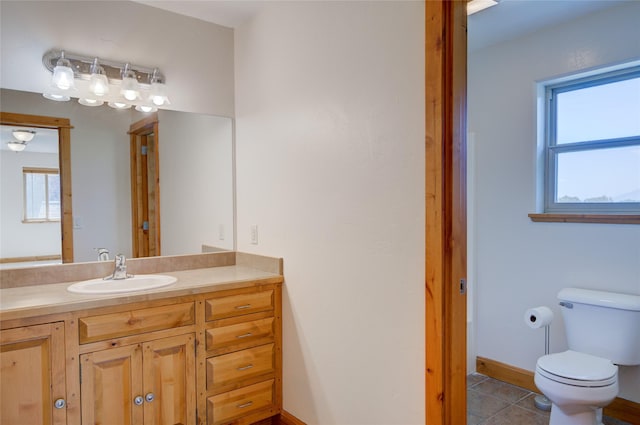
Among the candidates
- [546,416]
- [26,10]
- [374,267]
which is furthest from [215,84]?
[546,416]

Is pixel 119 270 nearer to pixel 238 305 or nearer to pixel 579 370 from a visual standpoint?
pixel 238 305

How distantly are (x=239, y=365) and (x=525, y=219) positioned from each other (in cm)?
205

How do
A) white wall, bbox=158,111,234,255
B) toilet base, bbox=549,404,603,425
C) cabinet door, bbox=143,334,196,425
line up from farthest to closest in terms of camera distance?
1. white wall, bbox=158,111,234,255
2. toilet base, bbox=549,404,603,425
3. cabinet door, bbox=143,334,196,425

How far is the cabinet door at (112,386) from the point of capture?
1673 millimetres

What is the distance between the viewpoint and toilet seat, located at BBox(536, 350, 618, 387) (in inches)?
78.0

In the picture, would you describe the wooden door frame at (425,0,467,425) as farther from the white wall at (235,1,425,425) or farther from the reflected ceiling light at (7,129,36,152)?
the reflected ceiling light at (7,129,36,152)

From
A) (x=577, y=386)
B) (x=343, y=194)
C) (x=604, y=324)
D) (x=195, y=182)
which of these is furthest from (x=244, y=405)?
(x=604, y=324)

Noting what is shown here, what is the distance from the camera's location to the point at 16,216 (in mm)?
1937

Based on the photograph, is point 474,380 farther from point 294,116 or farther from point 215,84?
point 215,84

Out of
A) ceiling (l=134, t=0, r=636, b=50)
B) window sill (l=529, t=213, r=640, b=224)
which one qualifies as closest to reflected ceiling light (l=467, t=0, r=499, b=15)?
ceiling (l=134, t=0, r=636, b=50)

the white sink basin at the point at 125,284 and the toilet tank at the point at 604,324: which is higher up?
the white sink basin at the point at 125,284

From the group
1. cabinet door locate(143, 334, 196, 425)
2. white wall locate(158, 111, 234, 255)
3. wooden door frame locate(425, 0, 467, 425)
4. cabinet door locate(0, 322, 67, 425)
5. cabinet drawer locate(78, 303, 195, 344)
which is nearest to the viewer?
wooden door frame locate(425, 0, 467, 425)

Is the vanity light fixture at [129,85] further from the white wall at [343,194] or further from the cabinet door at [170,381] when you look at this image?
the cabinet door at [170,381]

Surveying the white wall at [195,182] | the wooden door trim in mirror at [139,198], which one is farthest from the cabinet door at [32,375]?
the white wall at [195,182]
